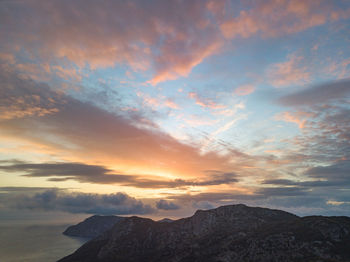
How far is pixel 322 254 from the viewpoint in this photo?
18412 cm

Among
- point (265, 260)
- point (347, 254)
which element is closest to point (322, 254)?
point (347, 254)

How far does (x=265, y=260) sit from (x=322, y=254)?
161 ft

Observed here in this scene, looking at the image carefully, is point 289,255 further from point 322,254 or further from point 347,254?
point 347,254

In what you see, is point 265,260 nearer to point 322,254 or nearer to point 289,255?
point 289,255

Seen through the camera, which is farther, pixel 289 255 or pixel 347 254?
pixel 289 255

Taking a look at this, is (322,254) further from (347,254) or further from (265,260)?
(265,260)

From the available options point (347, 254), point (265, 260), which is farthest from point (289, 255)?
point (347, 254)

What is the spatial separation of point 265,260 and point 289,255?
71.5 ft

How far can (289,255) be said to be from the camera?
18900cm

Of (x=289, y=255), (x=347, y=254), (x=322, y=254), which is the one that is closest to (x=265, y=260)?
(x=289, y=255)

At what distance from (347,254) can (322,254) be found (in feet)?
60.3

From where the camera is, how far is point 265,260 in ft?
635

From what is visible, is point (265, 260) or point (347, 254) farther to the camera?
point (265, 260)

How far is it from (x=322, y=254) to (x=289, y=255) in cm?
2743
